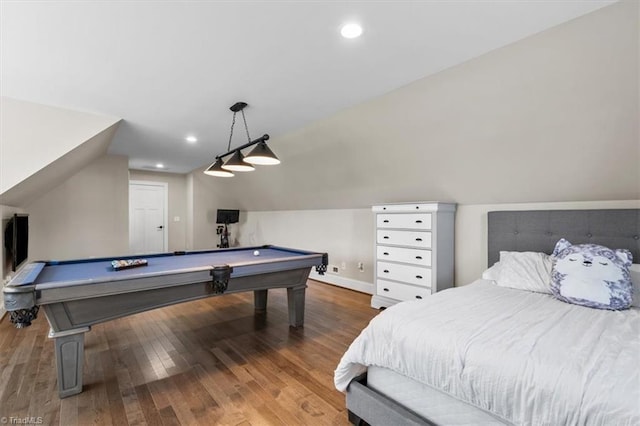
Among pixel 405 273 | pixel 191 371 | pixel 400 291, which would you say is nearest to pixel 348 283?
pixel 400 291

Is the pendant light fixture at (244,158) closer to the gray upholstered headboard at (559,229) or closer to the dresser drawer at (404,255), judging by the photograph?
the dresser drawer at (404,255)

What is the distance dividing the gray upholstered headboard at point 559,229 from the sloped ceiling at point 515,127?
0.17 metres

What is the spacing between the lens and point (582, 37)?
1807 mm

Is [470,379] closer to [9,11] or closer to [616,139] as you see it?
[616,139]

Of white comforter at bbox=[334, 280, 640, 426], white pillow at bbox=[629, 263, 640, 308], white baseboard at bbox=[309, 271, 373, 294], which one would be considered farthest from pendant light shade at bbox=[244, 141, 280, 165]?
white pillow at bbox=[629, 263, 640, 308]

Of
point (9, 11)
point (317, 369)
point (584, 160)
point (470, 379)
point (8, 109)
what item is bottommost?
point (317, 369)

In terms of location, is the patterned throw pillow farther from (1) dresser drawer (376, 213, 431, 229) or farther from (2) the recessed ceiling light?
(2) the recessed ceiling light

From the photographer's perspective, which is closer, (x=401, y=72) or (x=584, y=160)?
(x=584, y=160)

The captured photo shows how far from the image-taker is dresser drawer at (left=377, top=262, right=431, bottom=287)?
10.8ft

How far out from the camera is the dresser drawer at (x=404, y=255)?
328 cm

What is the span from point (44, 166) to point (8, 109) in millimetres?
561

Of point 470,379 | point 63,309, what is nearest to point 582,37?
point 470,379

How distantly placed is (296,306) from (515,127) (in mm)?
2662

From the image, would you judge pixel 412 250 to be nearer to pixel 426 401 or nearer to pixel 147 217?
pixel 426 401
